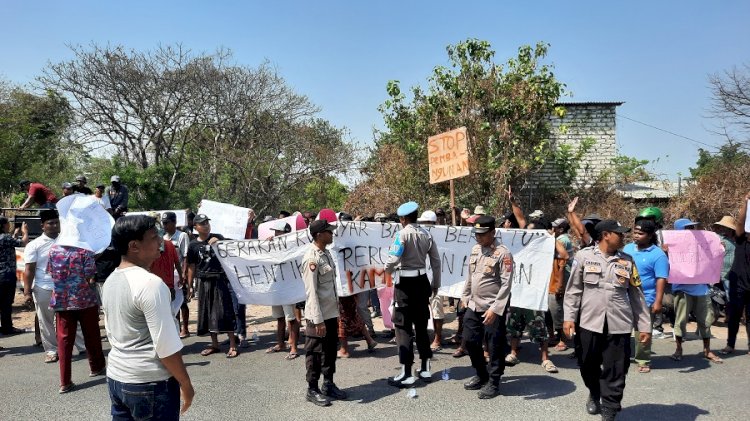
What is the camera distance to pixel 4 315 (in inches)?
339

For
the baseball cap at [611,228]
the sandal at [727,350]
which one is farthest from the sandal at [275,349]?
the sandal at [727,350]

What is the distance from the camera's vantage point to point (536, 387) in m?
5.62

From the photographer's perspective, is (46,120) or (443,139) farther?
(46,120)

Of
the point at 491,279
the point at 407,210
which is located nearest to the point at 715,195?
the point at 491,279

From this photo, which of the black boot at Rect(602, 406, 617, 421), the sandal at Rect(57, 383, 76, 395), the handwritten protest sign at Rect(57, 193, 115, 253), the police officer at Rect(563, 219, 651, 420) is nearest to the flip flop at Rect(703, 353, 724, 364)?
the police officer at Rect(563, 219, 651, 420)

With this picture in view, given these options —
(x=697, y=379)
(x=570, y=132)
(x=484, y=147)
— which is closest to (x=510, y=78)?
(x=484, y=147)

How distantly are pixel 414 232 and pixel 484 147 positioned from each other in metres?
7.51

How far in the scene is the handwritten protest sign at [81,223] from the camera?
585 centimetres

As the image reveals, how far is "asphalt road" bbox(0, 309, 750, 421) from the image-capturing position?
4969 mm

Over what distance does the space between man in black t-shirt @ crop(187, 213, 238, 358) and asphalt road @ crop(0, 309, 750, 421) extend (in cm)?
36

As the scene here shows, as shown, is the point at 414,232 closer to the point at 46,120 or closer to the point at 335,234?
the point at 335,234

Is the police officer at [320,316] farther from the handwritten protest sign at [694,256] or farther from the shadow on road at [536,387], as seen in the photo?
the handwritten protest sign at [694,256]

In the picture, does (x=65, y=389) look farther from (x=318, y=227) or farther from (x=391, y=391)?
(x=391, y=391)

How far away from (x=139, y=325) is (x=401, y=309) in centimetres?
341
